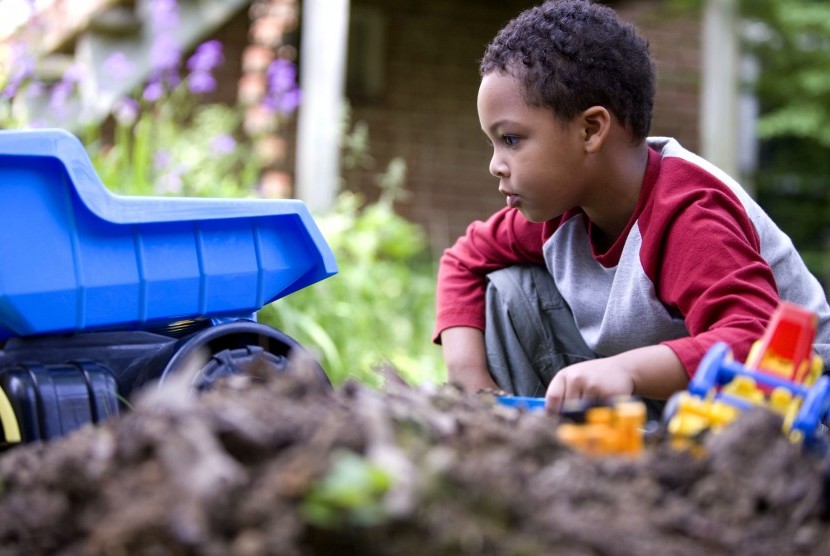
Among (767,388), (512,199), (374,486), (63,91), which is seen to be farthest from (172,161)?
(374,486)

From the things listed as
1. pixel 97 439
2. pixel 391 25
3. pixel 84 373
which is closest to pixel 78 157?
pixel 84 373

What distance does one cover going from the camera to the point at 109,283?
180 cm

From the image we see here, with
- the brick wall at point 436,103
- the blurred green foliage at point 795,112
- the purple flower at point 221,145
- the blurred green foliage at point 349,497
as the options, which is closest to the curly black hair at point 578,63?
the blurred green foliage at point 349,497

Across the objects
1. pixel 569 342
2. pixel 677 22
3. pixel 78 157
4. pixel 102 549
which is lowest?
pixel 569 342

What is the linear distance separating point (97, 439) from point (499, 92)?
4.05ft

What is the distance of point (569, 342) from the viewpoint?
2369 millimetres

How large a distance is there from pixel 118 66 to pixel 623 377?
3.69 m

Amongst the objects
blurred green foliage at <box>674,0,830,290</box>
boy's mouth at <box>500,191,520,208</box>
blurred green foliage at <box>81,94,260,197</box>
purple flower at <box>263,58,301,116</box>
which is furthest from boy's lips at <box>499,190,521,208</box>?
blurred green foliage at <box>674,0,830,290</box>

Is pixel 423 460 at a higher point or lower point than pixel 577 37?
lower

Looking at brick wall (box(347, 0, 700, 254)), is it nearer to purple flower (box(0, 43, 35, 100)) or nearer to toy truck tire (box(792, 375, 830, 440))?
purple flower (box(0, 43, 35, 100))

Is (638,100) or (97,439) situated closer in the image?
(97,439)

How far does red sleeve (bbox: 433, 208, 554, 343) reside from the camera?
2.41 metres

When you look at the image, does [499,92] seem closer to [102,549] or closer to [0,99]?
[102,549]

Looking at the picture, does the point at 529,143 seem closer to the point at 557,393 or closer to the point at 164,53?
the point at 557,393
